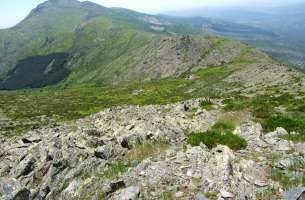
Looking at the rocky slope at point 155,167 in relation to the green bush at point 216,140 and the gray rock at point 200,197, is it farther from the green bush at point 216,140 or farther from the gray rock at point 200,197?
the green bush at point 216,140

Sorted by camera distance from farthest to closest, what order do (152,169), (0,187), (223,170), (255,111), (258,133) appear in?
(255,111)
(258,133)
(0,187)
(152,169)
(223,170)

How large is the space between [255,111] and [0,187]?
1001 inches

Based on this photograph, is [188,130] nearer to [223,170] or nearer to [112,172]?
[112,172]

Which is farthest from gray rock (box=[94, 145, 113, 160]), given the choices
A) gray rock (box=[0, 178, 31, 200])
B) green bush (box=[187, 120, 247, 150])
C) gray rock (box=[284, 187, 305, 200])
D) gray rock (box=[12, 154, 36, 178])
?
gray rock (box=[284, 187, 305, 200])

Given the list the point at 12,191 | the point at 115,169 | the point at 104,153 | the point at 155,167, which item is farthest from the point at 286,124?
the point at 12,191

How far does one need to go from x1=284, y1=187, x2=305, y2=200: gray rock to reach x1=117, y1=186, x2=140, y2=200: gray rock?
232 inches

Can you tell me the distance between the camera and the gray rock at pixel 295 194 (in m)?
15.1

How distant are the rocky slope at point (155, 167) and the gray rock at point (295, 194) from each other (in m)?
0.04

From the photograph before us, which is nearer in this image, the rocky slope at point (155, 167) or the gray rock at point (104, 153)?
the rocky slope at point (155, 167)

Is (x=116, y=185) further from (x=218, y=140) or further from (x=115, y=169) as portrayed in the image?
(x=218, y=140)

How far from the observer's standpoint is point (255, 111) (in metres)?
41.7

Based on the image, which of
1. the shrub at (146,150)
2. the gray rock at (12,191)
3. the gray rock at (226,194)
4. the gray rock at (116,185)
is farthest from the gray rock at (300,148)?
the gray rock at (12,191)

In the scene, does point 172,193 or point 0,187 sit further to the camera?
point 0,187

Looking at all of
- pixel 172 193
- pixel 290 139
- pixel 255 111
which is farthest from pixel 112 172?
pixel 255 111
